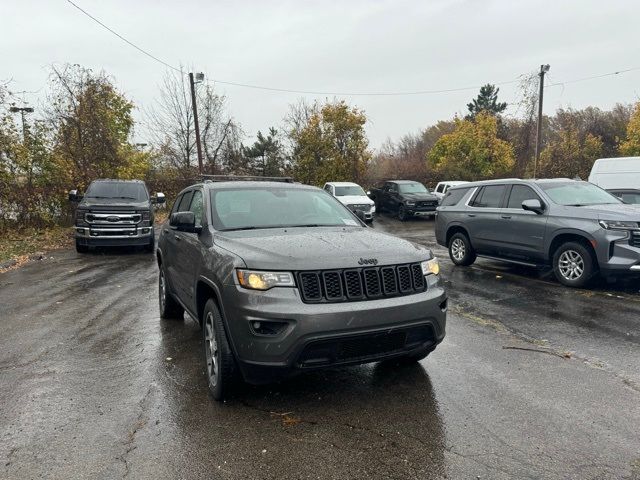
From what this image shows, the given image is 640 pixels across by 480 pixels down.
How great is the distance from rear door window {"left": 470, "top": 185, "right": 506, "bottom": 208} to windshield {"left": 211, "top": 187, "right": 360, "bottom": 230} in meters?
5.25

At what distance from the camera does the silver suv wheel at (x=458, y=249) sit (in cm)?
1005

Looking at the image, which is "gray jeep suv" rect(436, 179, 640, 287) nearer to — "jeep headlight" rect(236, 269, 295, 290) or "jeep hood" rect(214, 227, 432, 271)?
"jeep hood" rect(214, 227, 432, 271)

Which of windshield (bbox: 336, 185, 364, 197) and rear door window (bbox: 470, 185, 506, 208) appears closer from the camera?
rear door window (bbox: 470, 185, 506, 208)

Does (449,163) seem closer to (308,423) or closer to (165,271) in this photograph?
(165,271)

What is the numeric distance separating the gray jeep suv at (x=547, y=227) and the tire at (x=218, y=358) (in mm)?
6106

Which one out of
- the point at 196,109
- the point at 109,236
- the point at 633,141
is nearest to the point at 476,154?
the point at 633,141

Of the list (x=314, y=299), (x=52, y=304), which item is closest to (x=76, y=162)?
(x=52, y=304)

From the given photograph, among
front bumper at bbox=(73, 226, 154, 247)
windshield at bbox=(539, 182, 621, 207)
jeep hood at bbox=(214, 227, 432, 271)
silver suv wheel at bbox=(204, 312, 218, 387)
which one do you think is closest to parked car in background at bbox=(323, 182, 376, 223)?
front bumper at bbox=(73, 226, 154, 247)

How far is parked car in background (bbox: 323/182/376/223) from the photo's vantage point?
64.1 ft

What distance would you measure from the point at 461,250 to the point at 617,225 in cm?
334

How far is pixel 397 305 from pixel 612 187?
11.3 m

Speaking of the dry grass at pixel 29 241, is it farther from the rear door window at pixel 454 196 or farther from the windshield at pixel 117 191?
the rear door window at pixel 454 196

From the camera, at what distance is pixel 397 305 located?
3424 mm

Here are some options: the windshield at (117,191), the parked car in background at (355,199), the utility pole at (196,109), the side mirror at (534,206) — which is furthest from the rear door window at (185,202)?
the utility pole at (196,109)
